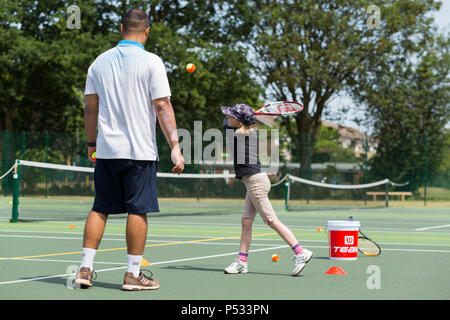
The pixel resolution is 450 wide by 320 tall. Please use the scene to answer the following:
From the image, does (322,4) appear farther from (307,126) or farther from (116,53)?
(116,53)

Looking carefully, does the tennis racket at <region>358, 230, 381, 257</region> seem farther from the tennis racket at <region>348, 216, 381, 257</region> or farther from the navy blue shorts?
the navy blue shorts

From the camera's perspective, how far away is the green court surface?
19.1 feet

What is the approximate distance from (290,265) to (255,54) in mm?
28733

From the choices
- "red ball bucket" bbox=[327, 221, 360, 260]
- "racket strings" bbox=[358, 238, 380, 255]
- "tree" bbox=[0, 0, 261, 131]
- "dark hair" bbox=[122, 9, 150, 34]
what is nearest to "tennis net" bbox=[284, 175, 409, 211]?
"tree" bbox=[0, 0, 261, 131]

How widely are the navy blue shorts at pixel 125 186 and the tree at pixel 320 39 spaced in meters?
26.7

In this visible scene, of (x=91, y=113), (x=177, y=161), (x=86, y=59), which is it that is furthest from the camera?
(x=86, y=59)

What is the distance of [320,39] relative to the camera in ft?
113

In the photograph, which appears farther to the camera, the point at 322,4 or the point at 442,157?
the point at 322,4

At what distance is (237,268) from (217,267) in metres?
0.62

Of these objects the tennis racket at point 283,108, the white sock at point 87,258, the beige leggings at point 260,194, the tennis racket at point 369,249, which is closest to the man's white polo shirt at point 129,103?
the white sock at point 87,258

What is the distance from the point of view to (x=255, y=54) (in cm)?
3609

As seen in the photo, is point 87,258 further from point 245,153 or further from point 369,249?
point 369,249

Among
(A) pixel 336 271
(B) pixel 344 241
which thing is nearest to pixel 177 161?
(A) pixel 336 271
